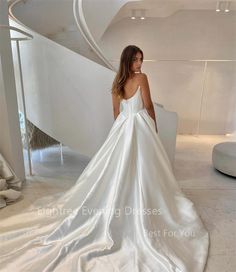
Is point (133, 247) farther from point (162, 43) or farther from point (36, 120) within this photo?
point (162, 43)

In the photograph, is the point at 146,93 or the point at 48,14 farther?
the point at 48,14

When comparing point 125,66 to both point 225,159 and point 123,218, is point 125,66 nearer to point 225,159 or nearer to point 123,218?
point 123,218

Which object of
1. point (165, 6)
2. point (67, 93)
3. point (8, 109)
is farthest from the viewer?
point (165, 6)

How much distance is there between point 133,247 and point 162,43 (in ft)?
12.6

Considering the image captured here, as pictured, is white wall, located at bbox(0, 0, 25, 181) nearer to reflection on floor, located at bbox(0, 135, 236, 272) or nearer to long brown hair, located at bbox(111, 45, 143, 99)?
reflection on floor, located at bbox(0, 135, 236, 272)

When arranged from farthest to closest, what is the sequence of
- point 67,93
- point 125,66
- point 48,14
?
point 48,14 < point 67,93 < point 125,66

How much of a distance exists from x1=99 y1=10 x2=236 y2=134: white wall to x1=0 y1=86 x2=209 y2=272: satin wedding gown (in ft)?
9.75

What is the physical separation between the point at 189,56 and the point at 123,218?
3701 millimetres

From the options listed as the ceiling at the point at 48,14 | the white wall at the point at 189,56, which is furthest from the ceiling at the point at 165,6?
the white wall at the point at 189,56

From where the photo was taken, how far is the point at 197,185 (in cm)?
292

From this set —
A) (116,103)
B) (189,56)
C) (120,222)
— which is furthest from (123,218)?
(189,56)

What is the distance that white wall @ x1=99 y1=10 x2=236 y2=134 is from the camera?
460cm

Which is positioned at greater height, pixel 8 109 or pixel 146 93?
pixel 146 93

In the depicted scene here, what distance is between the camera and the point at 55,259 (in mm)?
1657
